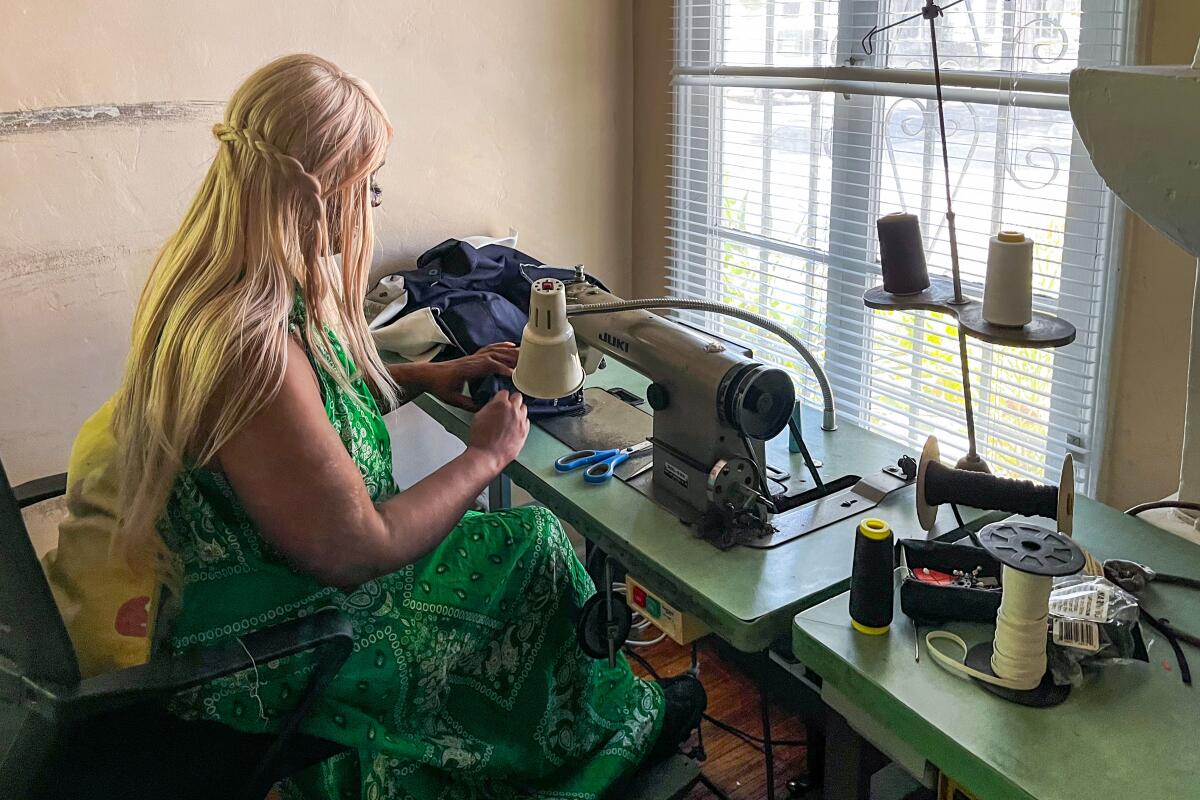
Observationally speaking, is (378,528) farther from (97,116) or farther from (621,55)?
(621,55)

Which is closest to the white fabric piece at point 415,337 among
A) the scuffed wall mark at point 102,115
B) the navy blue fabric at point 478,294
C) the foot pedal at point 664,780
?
the navy blue fabric at point 478,294

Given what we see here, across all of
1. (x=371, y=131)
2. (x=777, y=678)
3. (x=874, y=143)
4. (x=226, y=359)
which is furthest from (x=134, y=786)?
(x=874, y=143)

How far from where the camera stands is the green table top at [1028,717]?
3.12 ft

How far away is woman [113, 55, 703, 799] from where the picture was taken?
4.11 ft

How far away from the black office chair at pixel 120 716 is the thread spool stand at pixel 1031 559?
0.75m

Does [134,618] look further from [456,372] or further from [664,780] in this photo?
[664,780]

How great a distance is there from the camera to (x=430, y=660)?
1460 mm

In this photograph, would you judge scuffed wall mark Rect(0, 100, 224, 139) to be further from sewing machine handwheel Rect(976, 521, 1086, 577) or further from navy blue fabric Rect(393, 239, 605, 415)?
sewing machine handwheel Rect(976, 521, 1086, 577)

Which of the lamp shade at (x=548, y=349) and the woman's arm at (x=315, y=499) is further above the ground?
the lamp shade at (x=548, y=349)

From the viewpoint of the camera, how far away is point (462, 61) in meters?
2.32

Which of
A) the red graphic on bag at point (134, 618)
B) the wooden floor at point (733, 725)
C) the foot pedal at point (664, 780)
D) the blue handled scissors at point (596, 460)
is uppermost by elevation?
the blue handled scissors at point (596, 460)

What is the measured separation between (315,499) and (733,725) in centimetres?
126

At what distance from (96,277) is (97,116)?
30 centimetres

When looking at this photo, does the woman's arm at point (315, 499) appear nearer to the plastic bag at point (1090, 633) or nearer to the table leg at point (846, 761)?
the table leg at point (846, 761)
